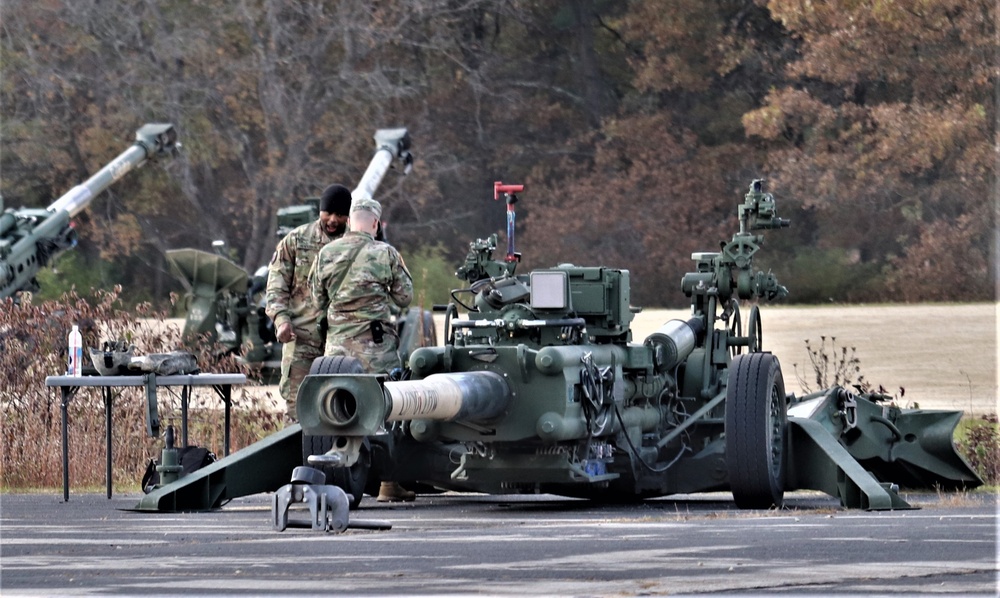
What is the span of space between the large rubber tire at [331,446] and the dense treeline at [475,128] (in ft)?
86.5

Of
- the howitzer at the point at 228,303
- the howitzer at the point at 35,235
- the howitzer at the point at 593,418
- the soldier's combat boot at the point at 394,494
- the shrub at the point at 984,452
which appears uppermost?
the howitzer at the point at 35,235

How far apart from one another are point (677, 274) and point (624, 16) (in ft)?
19.1

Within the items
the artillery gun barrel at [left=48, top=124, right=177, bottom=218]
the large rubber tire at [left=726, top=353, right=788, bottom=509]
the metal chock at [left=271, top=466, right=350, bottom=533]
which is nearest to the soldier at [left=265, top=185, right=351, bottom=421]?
the large rubber tire at [left=726, top=353, right=788, bottom=509]

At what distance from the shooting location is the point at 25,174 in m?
46.2

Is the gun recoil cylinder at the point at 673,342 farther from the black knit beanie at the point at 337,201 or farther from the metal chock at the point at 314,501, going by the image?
the metal chock at the point at 314,501

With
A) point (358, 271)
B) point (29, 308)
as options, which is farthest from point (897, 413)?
point (29, 308)

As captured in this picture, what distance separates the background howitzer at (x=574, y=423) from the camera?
39.3 ft

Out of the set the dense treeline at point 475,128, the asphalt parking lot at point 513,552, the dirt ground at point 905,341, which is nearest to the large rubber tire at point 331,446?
the asphalt parking lot at point 513,552

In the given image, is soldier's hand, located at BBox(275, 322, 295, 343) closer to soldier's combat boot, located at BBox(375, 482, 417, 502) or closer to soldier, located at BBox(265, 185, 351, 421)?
soldier, located at BBox(265, 185, 351, 421)

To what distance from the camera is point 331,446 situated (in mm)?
11828

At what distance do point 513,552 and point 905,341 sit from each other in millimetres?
23352

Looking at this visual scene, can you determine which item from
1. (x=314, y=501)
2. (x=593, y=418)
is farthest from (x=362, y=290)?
(x=314, y=501)

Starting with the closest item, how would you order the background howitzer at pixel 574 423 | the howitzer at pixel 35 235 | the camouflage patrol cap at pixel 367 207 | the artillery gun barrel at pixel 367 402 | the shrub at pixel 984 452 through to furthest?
the artillery gun barrel at pixel 367 402
the background howitzer at pixel 574 423
the camouflage patrol cap at pixel 367 207
the shrub at pixel 984 452
the howitzer at pixel 35 235

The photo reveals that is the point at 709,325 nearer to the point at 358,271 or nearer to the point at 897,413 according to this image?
the point at 897,413
